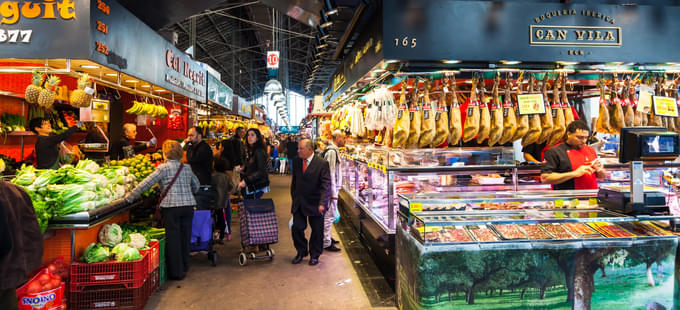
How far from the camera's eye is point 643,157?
2211 mm

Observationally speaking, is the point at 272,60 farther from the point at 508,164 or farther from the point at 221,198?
the point at 508,164

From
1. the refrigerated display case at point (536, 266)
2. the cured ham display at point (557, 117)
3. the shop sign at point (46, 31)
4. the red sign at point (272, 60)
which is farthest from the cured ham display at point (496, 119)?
the red sign at point (272, 60)

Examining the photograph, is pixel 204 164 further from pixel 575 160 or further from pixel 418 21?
pixel 575 160

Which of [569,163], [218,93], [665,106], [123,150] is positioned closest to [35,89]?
[123,150]

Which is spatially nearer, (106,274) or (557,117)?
(106,274)

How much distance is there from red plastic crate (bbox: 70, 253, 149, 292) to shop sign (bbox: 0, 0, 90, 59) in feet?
6.77

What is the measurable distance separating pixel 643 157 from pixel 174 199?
13.9 ft

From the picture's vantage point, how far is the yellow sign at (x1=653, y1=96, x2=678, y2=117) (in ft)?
11.8

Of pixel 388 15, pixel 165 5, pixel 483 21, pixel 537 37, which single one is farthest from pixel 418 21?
pixel 165 5

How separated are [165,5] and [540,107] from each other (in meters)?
5.47

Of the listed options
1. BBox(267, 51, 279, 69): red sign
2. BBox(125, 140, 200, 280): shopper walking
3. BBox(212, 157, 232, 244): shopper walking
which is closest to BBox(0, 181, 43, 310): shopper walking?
BBox(125, 140, 200, 280): shopper walking

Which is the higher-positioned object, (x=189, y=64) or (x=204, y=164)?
(x=189, y=64)

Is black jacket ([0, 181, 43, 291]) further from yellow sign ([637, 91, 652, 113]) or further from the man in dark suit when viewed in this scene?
yellow sign ([637, 91, 652, 113])

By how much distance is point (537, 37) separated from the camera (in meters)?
4.08
